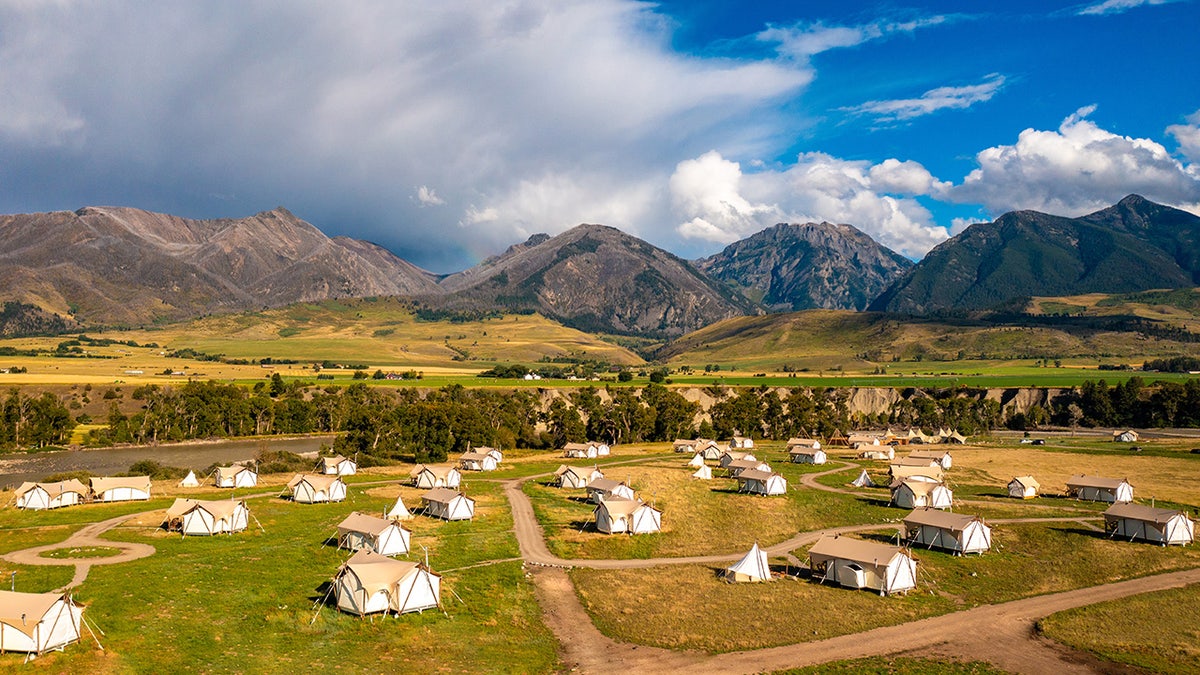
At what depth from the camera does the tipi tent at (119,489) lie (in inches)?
2862

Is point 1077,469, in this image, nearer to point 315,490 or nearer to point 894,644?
point 894,644

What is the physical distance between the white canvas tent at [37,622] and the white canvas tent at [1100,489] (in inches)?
3593

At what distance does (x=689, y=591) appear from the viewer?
4712 centimetres

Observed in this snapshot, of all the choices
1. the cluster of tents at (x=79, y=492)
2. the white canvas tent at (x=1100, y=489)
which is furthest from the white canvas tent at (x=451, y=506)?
the white canvas tent at (x=1100, y=489)

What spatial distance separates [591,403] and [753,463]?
60720mm

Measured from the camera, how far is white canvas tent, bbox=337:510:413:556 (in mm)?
52469

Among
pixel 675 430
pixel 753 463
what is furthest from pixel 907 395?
pixel 753 463

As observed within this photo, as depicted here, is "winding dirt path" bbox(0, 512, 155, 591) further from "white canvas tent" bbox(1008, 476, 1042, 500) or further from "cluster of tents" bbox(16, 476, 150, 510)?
"white canvas tent" bbox(1008, 476, 1042, 500)

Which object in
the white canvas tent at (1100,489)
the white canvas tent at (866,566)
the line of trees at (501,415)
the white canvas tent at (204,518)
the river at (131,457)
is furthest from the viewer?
the line of trees at (501,415)

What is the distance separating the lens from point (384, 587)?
131ft

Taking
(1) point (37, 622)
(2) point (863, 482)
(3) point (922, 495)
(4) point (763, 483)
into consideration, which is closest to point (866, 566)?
(3) point (922, 495)

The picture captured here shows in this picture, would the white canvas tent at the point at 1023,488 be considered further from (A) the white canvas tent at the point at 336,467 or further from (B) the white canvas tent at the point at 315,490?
(A) the white canvas tent at the point at 336,467

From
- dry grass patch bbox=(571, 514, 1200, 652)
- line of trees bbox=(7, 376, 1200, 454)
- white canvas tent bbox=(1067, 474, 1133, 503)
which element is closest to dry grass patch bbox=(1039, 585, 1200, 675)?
dry grass patch bbox=(571, 514, 1200, 652)

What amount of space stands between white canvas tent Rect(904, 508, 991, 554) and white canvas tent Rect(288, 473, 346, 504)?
55.6 meters
